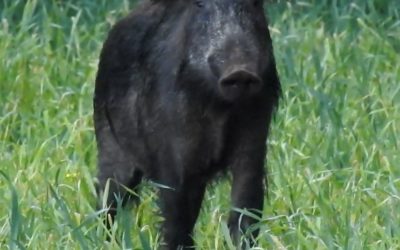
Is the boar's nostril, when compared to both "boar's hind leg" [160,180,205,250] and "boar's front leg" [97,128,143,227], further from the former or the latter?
A: "boar's front leg" [97,128,143,227]

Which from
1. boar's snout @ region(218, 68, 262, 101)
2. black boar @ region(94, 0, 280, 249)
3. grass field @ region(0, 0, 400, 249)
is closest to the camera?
boar's snout @ region(218, 68, 262, 101)

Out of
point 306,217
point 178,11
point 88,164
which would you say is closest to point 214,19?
point 178,11

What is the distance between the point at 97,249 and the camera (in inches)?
232

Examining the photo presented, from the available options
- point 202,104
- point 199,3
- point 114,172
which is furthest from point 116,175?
point 199,3

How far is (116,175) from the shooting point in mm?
6832

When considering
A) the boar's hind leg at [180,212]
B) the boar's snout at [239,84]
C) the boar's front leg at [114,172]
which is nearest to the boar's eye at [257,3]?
the boar's snout at [239,84]

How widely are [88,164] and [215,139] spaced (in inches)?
59.6

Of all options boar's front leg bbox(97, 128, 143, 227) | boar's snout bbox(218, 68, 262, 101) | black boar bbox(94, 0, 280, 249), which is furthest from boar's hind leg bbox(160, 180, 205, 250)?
boar's front leg bbox(97, 128, 143, 227)

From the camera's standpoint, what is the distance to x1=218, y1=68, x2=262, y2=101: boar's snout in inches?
223

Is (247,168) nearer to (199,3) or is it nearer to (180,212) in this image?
(180,212)

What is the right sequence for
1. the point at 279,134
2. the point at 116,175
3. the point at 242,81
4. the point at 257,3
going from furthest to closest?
the point at 279,134 < the point at 116,175 < the point at 257,3 < the point at 242,81

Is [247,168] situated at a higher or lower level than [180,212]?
higher

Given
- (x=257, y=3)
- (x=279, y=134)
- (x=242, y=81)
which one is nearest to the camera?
(x=242, y=81)

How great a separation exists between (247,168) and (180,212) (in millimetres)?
285
